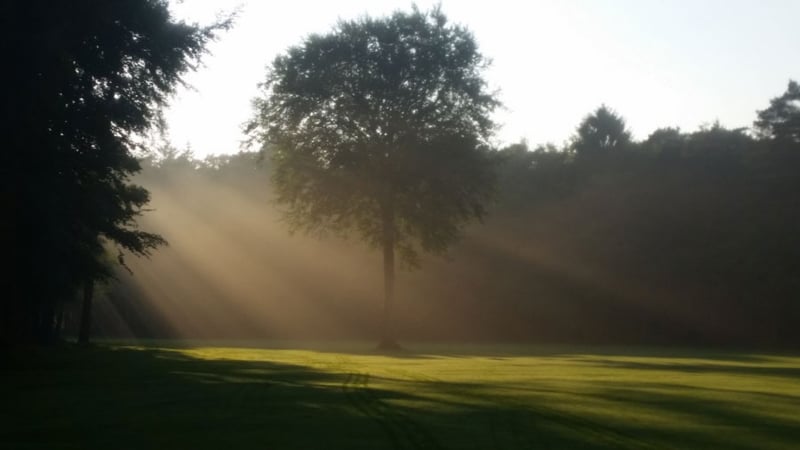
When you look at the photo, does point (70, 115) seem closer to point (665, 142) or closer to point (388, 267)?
point (388, 267)

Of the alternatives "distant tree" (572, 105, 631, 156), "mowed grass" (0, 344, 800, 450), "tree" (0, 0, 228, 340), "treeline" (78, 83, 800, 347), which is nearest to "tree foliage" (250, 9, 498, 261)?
"treeline" (78, 83, 800, 347)

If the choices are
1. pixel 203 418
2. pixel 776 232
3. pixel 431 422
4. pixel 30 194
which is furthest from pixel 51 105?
pixel 776 232

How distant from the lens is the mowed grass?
43.0ft

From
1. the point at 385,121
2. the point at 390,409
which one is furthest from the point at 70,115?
the point at 385,121

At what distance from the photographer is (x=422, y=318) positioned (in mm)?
70625

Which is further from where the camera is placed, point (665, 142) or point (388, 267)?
point (665, 142)

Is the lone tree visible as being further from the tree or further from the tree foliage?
the tree

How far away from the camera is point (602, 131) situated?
102 metres

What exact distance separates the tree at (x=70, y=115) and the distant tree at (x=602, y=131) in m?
75.6

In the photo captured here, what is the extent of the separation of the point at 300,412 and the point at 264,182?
247 ft

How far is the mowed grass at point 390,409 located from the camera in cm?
1310

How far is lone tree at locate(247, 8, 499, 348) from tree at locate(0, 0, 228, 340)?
21.8m

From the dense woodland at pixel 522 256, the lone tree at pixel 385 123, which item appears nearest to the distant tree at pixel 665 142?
the dense woodland at pixel 522 256

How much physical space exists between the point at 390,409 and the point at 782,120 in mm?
71017
